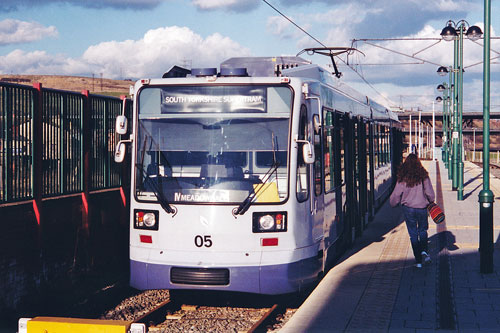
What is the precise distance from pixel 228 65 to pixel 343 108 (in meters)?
2.14

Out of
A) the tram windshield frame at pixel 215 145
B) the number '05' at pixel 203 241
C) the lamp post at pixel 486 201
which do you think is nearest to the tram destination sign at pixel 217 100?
the tram windshield frame at pixel 215 145

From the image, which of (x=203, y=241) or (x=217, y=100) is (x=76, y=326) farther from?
(x=217, y=100)

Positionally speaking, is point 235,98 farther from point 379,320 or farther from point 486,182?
point 486,182

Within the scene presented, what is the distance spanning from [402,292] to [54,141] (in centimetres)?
497

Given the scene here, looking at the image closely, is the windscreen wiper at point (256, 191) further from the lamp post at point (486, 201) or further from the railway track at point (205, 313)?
the lamp post at point (486, 201)

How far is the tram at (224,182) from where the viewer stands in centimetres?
807

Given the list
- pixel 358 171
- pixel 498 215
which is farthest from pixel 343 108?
pixel 498 215

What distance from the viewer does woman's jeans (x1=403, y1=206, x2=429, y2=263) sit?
1034cm

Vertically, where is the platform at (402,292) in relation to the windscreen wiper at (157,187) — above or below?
below

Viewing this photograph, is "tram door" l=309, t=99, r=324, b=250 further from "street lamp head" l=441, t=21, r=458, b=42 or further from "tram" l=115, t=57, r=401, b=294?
"street lamp head" l=441, t=21, r=458, b=42

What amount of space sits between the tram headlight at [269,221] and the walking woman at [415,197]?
9.43 feet

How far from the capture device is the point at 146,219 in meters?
8.41

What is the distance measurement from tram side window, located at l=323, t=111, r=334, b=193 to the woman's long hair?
1077 mm

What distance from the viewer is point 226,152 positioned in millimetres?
8195
